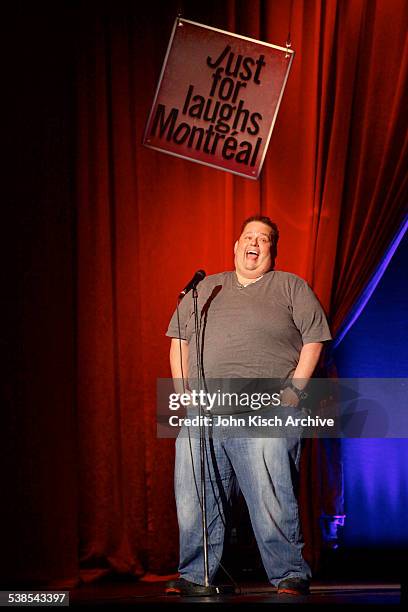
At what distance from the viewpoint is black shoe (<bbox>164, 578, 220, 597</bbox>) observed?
329 cm

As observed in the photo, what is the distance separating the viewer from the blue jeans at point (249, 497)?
326cm

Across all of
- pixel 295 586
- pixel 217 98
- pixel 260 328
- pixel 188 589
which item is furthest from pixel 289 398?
pixel 217 98

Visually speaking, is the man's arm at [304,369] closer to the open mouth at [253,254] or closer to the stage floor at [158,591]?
the open mouth at [253,254]

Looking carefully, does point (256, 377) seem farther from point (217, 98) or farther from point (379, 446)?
point (217, 98)

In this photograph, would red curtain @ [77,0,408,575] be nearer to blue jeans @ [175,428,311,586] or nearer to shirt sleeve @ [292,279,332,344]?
shirt sleeve @ [292,279,332,344]

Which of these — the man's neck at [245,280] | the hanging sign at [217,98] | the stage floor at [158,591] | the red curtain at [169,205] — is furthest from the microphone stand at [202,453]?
the hanging sign at [217,98]

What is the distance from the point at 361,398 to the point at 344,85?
1615mm

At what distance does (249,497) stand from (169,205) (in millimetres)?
1659

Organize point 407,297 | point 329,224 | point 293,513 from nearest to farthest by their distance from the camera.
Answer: point 293,513 → point 329,224 → point 407,297

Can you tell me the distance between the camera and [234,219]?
427cm

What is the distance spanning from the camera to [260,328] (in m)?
3.46

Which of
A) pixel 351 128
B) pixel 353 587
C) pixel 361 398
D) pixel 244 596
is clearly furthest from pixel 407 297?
pixel 244 596

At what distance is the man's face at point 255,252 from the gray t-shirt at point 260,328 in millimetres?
54

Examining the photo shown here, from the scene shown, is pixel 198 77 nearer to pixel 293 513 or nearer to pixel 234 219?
pixel 234 219
